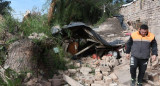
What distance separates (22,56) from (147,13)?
6.90 metres

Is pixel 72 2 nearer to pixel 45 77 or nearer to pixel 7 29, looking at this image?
pixel 7 29

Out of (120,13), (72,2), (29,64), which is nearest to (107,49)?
(29,64)

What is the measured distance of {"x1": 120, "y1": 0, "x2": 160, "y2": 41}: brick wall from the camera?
23.4ft

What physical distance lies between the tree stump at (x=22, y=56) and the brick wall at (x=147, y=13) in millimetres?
4898

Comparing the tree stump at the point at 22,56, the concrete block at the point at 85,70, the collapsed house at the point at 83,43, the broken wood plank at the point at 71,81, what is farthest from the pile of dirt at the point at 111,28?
the tree stump at the point at 22,56

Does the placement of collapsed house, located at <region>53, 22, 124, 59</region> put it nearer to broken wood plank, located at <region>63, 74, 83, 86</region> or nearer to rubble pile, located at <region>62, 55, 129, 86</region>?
rubble pile, located at <region>62, 55, 129, 86</region>

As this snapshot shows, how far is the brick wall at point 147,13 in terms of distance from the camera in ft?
23.4

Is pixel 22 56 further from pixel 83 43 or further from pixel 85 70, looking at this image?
pixel 83 43

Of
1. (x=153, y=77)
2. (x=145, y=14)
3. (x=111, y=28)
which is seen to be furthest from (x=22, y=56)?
(x=111, y=28)

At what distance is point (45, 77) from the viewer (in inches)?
180

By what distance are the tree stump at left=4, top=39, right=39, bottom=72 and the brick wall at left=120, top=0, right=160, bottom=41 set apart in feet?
16.1

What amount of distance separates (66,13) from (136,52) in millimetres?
8081

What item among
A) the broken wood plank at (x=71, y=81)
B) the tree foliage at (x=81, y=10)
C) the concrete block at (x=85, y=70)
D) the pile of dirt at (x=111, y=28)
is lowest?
the broken wood plank at (x=71, y=81)

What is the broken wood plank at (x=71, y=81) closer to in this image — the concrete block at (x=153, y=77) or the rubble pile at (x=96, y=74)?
the rubble pile at (x=96, y=74)
